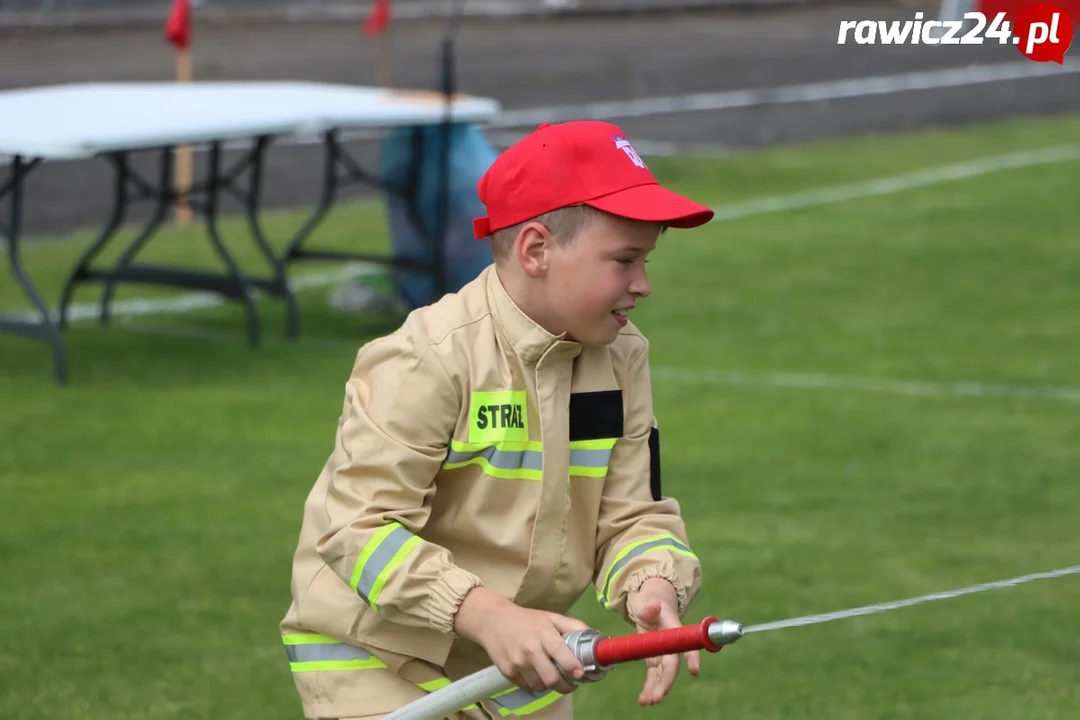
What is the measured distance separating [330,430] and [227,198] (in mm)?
6783

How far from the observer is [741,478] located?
6.48 meters

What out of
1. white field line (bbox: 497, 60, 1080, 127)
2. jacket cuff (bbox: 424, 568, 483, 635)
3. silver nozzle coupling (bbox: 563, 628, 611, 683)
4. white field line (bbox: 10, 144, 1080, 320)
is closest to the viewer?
silver nozzle coupling (bbox: 563, 628, 611, 683)

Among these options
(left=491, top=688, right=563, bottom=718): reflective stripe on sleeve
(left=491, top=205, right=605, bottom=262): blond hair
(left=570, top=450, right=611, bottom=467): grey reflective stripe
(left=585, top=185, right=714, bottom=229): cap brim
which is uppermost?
(left=585, top=185, right=714, bottom=229): cap brim

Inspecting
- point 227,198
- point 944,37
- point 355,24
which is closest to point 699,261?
point 227,198

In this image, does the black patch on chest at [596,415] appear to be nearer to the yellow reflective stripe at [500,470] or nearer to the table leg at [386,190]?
the yellow reflective stripe at [500,470]

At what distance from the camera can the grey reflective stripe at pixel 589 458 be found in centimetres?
307

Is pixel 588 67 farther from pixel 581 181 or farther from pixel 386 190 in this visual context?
pixel 581 181

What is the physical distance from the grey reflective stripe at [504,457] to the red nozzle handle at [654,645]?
0.47m

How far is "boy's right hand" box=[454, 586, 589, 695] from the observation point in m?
2.65

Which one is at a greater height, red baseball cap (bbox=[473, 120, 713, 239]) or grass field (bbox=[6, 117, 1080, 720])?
red baseball cap (bbox=[473, 120, 713, 239])

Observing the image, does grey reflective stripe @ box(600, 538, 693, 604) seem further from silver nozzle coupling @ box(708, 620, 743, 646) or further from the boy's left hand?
silver nozzle coupling @ box(708, 620, 743, 646)

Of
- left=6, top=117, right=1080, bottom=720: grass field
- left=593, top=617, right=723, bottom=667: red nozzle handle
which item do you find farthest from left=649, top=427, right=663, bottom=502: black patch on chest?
left=6, top=117, right=1080, bottom=720: grass field

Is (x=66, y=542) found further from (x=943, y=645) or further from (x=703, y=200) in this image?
(x=703, y=200)

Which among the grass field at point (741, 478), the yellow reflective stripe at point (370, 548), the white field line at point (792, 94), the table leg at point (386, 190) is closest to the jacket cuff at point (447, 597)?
the yellow reflective stripe at point (370, 548)
